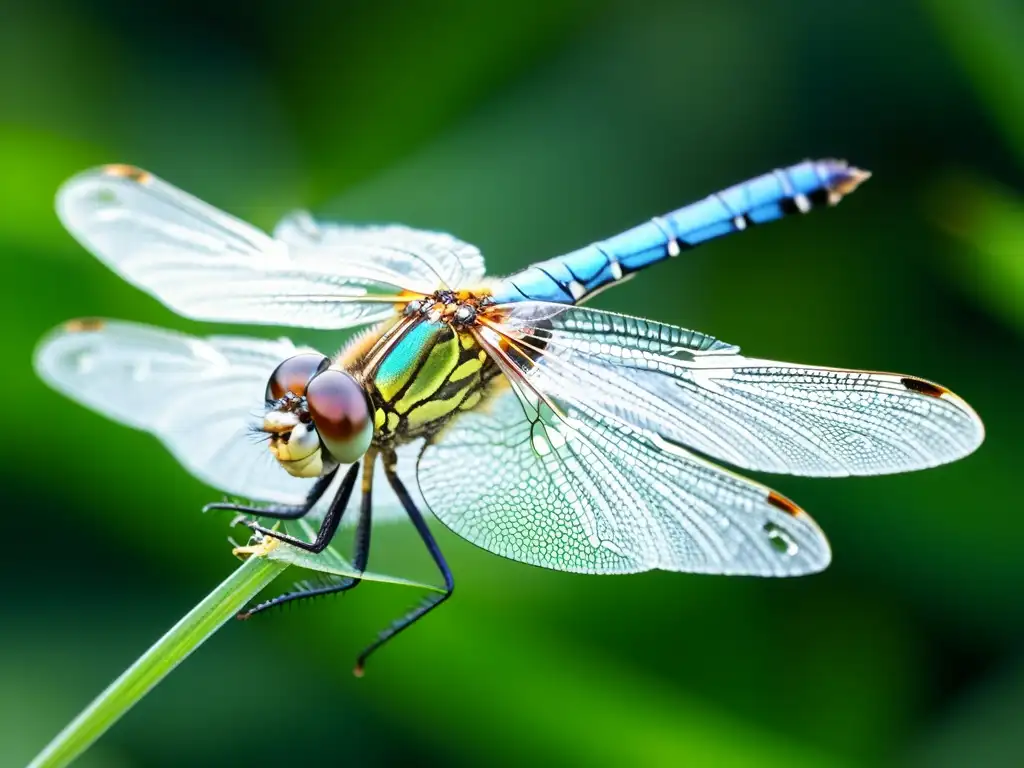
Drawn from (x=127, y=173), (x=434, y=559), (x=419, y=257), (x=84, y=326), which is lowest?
(x=434, y=559)

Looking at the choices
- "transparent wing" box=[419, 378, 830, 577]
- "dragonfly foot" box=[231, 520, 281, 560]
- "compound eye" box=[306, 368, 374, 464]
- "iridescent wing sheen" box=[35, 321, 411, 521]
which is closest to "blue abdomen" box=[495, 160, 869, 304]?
"transparent wing" box=[419, 378, 830, 577]

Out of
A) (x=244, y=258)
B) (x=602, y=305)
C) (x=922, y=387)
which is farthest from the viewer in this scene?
(x=602, y=305)

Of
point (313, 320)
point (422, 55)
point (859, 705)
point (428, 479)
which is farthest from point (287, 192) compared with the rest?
point (859, 705)

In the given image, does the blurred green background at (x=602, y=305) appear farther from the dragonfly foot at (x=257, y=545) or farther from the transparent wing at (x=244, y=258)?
the dragonfly foot at (x=257, y=545)

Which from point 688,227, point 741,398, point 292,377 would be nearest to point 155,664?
Result: point 292,377

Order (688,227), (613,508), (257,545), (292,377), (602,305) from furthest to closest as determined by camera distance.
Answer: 1. (602,305)
2. (688,227)
3. (613,508)
4. (292,377)
5. (257,545)

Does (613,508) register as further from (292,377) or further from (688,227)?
(688,227)

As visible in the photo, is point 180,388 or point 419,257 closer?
point 419,257

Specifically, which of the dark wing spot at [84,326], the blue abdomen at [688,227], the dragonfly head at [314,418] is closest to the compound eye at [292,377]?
the dragonfly head at [314,418]

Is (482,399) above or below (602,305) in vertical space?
below

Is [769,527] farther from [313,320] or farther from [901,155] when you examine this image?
[901,155]
